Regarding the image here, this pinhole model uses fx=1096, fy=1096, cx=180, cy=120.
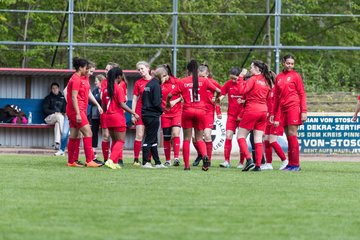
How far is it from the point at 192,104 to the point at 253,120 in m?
1.12

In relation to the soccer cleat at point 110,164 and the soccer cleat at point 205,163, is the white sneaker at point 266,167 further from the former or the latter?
the soccer cleat at point 110,164

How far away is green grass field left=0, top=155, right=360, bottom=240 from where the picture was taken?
398 inches

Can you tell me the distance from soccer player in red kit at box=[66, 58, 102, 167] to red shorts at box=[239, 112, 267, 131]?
2.80 m

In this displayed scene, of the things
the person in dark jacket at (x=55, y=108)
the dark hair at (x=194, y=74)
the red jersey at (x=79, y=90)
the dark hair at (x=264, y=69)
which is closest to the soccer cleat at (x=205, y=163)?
the dark hair at (x=194, y=74)

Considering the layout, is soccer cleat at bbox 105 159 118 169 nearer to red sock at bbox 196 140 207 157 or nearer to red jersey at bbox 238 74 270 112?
red sock at bbox 196 140 207 157

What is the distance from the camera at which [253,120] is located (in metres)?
19.2

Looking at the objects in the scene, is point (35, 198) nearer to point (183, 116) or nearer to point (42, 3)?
point (183, 116)

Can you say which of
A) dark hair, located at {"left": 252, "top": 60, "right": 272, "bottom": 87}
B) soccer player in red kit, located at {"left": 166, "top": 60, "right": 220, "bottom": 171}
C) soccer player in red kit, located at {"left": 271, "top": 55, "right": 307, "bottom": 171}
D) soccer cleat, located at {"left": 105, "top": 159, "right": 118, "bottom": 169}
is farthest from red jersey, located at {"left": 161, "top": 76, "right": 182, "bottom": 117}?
dark hair, located at {"left": 252, "top": 60, "right": 272, "bottom": 87}

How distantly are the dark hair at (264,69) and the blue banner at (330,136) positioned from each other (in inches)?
424

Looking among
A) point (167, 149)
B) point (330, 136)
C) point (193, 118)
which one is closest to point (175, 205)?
point (193, 118)

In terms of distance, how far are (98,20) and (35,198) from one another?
28.8 metres

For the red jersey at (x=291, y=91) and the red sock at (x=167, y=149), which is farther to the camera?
the red sock at (x=167, y=149)

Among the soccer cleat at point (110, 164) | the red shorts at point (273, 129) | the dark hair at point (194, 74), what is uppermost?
the dark hair at point (194, 74)

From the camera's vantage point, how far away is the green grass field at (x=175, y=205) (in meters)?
10.1
